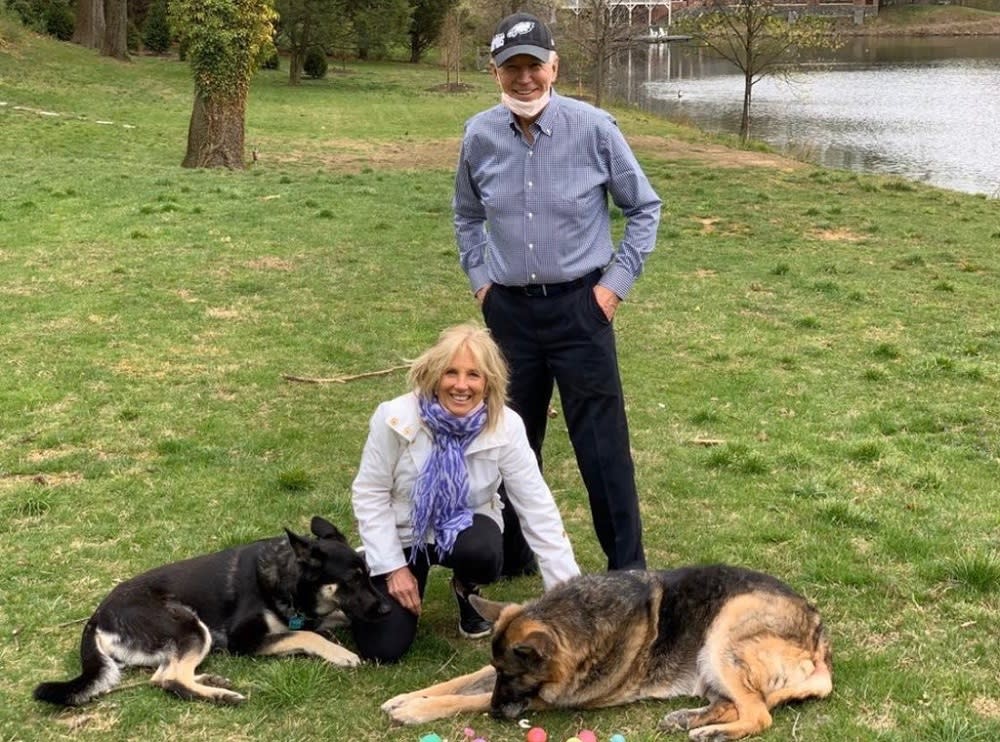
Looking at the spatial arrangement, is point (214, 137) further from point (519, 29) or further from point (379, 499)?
point (379, 499)

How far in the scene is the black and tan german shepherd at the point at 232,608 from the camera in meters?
3.82

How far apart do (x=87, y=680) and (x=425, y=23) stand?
54429 mm

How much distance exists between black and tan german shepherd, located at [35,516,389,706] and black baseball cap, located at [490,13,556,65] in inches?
86.0

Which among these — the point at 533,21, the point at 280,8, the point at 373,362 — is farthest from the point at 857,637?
the point at 280,8

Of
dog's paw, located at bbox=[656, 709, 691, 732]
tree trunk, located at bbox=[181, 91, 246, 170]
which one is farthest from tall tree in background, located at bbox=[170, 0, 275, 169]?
dog's paw, located at bbox=[656, 709, 691, 732]

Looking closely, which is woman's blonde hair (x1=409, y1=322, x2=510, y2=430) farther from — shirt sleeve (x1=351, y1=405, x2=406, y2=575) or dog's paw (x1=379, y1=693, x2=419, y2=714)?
dog's paw (x1=379, y1=693, x2=419, y2=714)

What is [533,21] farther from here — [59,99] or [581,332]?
[59,99]

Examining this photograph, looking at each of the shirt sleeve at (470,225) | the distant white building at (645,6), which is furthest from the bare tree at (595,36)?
the shirt sleeve at (470,225)

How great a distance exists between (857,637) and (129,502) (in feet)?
12.6

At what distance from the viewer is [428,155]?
21234 mm

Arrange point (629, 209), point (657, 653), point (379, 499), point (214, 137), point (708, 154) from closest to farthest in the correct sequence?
1. point (657, 653)
2. point (379, 499)
3. point (629, 209)
4. point (214, 137)
5. point (708, 154)

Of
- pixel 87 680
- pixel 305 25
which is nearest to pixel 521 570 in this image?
pixel 87 680

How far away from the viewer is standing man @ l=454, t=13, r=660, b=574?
4016 millimetres

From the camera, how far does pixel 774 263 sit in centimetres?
1184
